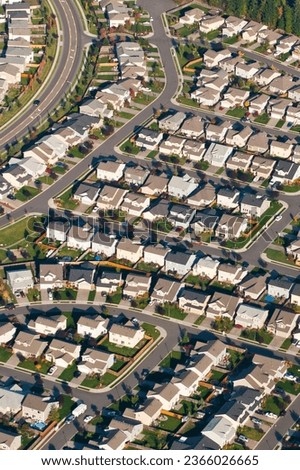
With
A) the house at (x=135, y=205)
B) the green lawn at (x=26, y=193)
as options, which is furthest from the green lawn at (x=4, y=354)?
the green lawn at (x=26, y=193)

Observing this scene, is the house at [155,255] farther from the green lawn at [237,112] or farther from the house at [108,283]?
the green lawn at [237,112]

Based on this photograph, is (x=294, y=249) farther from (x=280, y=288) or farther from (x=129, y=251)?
(x=129, y=251)

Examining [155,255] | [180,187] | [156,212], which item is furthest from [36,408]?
[180,187]

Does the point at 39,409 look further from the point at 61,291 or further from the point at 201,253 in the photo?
the point at 201,253

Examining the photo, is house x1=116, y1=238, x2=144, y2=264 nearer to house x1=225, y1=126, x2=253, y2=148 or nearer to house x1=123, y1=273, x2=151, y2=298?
house x1=123, y1=273, x2=151, y2=298

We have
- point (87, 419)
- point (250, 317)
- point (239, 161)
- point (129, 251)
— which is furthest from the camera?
point (239, 161)

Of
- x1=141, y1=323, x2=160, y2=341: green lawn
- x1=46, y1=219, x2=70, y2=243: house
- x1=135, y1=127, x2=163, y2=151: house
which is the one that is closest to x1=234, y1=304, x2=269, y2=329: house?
x1=141, y1=323, x2=160, y2=341: green lawn
